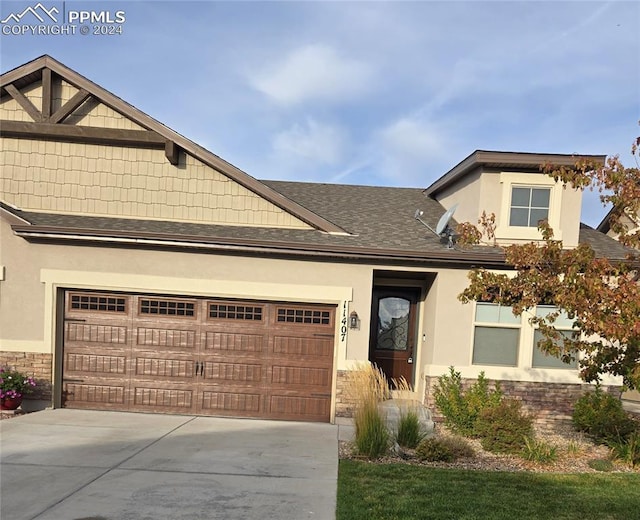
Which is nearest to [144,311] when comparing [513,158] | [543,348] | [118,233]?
[118,233]

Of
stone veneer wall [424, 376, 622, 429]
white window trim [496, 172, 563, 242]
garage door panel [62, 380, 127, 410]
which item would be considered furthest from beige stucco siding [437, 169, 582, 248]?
garage door panel [62, 380, 127, 410]

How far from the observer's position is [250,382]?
9.34 meters

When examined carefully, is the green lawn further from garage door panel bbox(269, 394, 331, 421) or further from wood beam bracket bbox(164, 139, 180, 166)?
wood beam bracket bbox(164, 139, 180, 166)

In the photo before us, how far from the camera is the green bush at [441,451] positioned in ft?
22.6

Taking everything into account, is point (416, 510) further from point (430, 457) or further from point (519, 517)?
point (430, 457)

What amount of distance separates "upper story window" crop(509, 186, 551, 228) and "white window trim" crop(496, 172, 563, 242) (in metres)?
0.08

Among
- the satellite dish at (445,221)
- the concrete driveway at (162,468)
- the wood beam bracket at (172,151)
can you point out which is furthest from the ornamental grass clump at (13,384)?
the satellite dish at (445,221)

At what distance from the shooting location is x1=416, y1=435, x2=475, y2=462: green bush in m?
6.90

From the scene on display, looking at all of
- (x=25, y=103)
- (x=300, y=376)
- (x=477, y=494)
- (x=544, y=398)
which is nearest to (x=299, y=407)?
(x=300, y=376)

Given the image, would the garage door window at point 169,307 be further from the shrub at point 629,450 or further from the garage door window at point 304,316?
the shrub at point 629,450

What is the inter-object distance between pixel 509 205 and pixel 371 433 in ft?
20.7

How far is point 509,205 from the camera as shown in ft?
33.4

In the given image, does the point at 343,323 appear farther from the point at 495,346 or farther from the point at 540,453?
the point at 540,453

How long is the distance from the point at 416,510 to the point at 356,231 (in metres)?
6.18
